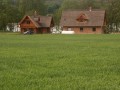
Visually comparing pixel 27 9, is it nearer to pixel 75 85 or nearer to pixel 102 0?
pixel 102 0

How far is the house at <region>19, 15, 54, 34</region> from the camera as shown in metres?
94.5

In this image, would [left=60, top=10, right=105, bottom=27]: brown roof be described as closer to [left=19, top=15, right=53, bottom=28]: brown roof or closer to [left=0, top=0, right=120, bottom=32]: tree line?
[left=19, top=15, right=53, bottom=28]: brown roof

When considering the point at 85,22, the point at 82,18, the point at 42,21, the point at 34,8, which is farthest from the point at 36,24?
the point at 34,8

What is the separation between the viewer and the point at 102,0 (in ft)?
460

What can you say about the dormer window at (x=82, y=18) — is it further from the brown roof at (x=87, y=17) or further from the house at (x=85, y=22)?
the brown roof at (x=87, y=17)

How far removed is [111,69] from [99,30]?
82519mm

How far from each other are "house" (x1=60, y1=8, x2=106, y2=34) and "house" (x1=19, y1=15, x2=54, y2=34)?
4.19 m

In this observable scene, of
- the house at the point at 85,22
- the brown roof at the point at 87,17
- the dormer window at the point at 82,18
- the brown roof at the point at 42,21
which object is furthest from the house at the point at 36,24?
the dormer window at the point at 82,18

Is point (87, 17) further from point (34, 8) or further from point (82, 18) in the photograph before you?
point (34, 8)

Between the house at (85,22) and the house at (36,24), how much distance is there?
4185 mm

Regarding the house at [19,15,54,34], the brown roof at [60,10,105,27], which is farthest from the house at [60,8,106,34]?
the house at [19,15,54,34]

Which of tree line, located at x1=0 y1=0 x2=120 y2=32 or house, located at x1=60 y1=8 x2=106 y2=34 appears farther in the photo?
tree line, located at x1=0 y1=0 x2=120 y2=32

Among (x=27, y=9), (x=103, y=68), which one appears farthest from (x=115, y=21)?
(x=103, y=68)

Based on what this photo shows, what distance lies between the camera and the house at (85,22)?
94.9m
